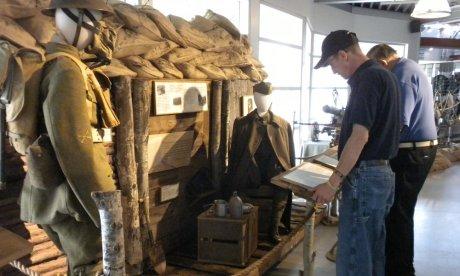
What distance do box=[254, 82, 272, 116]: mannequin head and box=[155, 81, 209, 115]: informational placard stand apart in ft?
1.84

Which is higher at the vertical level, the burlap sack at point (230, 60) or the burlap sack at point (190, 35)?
the burlap sack at point (190, 35)

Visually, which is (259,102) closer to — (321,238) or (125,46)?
(125,46)

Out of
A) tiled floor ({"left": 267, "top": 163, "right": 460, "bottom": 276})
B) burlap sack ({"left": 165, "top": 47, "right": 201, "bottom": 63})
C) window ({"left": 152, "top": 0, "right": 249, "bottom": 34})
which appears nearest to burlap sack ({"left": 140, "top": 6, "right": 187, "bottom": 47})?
burlap sack ({"left": 165, "top": 47, "right": 201, "bottom": 63})

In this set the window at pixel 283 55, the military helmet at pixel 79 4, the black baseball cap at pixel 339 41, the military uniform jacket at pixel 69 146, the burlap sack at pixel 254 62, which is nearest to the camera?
the military uniform jacket at pixel 69 146

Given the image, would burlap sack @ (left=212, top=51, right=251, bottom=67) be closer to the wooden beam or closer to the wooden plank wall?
the wooden plank wall

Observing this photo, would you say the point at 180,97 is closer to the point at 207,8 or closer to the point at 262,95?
the point at 262,95

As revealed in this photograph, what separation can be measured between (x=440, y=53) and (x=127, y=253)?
17.4 meters

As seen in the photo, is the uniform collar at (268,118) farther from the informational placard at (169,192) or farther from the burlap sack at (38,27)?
the burlap sack at (38,27)

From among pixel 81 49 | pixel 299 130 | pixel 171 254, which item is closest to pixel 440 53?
pixel 299 130

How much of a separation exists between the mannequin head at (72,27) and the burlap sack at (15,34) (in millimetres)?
510

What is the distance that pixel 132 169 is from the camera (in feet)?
11.1

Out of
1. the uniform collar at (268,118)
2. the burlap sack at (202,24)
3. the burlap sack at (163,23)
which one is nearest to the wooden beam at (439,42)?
the burlap sack at (202,24)

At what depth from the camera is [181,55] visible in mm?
3979

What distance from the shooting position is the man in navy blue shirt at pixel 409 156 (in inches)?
129
